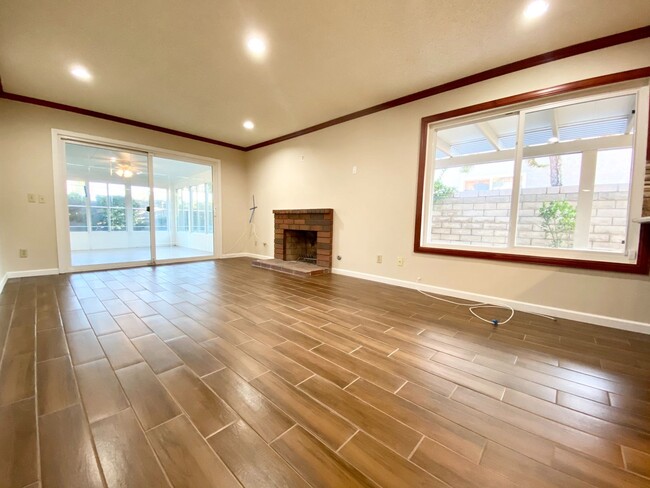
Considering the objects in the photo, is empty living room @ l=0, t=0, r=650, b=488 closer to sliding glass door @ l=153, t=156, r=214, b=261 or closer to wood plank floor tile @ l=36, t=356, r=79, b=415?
wood plank floor tile @ l=36, t=356, r=79, b=415

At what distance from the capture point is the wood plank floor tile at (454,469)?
2.81ft

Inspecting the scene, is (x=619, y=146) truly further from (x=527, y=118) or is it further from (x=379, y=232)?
(x=379, y=232)

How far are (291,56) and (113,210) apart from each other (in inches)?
227

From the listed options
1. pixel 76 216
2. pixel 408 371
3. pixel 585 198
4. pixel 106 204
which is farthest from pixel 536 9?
pixel 106 204

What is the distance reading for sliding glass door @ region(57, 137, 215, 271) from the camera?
4.42 metres

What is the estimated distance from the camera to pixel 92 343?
1.75 meters

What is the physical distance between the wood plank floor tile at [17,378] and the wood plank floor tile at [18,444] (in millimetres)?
74

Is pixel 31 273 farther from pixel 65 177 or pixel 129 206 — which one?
pixel 129 206

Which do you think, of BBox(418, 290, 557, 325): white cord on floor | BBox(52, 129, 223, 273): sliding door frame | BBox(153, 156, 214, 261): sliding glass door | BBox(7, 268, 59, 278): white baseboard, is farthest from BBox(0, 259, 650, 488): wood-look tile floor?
BBox(153, 156, 214, 261): sliding glass door

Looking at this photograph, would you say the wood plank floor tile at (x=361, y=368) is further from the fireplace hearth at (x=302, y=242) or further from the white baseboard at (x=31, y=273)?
the white baseboard at (x=31, y=273)

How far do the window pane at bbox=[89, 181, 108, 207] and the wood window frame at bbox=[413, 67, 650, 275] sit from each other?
6399mm

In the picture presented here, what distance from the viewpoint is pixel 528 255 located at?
8.57 ft

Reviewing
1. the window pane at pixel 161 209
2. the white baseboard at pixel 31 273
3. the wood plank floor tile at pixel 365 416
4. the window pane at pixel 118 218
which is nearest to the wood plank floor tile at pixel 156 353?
the wood plank floor tile at pixel 365 416

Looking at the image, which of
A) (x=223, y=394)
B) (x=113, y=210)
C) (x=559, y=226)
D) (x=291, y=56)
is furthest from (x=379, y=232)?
(x=113, y=210)
